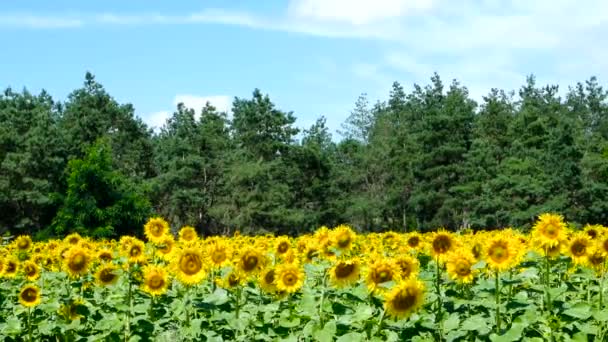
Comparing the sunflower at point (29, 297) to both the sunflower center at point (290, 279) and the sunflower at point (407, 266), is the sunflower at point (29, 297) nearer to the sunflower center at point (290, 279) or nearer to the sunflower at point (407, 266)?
the sunflower center at point (290, 279)

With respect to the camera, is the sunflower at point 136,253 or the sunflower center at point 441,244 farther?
the sunflower at point 136,253

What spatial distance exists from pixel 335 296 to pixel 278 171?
4689 cm

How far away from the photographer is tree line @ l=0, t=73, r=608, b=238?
45.2 metres

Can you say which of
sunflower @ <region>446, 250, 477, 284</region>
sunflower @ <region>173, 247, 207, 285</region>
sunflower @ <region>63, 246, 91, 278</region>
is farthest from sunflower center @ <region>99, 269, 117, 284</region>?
sunflower @ <region>446, 250, 477, 284</region>

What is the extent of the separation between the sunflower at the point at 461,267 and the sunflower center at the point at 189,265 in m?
1.78

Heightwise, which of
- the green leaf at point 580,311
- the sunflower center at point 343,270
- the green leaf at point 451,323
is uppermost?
the sunflower center at point 343,270

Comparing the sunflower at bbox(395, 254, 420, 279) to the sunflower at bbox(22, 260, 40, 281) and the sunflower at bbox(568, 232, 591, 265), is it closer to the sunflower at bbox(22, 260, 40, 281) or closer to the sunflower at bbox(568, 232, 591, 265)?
the sunflower at bbox(568, 232, 591, 265)

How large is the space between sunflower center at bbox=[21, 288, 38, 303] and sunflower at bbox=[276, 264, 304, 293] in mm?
1910

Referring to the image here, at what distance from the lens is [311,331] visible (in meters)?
4.98

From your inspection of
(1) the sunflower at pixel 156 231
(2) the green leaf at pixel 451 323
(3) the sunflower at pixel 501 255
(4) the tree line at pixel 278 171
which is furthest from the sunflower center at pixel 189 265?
(4) the tree line at pixel 278 171

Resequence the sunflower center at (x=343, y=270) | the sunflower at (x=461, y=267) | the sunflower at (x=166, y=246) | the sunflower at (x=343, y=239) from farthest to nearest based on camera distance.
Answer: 1. the sunflower at (x=166, y=246)
2. the sunflower at (x=343, y=239)
3. the sunflower center at (x=343, y=270)
4. the sunflower at (x=461, y=267)

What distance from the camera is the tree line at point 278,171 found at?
45.2 m

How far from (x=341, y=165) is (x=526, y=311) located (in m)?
59.0

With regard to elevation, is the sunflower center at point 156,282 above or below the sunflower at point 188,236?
below
